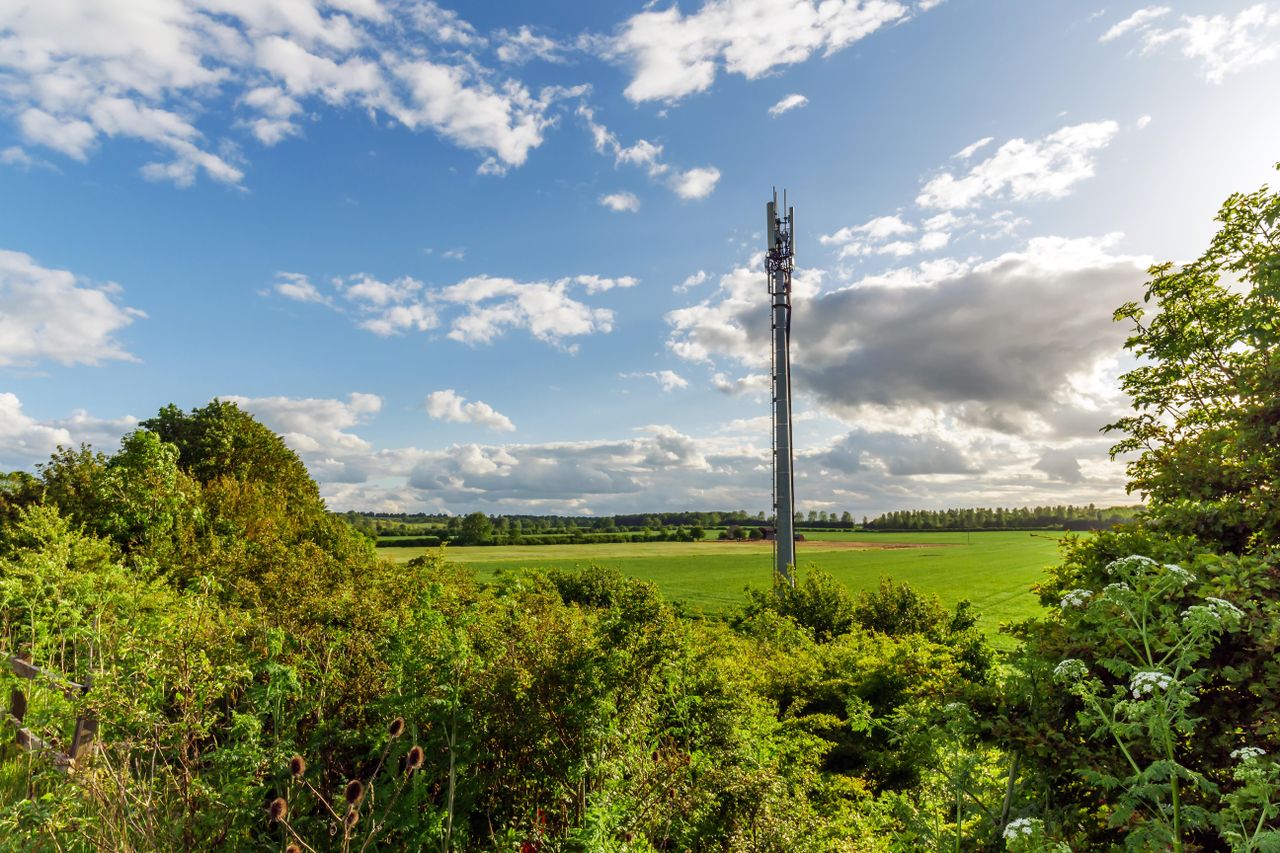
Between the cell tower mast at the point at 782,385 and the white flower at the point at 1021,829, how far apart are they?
58.8ft

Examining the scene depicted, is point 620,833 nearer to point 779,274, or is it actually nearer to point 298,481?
point 779,274

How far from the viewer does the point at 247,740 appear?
176 inches

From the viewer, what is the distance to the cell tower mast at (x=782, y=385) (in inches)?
883

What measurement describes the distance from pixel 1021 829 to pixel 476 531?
3621 inches

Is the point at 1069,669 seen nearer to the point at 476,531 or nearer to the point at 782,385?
the point at 782,385

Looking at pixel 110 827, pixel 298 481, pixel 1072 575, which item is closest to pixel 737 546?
pixel 298 481

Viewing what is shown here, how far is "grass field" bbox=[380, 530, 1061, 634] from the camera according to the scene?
4156 centimetres

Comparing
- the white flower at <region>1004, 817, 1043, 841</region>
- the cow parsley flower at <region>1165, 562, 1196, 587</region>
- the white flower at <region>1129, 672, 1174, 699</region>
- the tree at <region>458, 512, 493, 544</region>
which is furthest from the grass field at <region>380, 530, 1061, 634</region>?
→ the white flower at <region>1129, 672, 1174, 699</region>

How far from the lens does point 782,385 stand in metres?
23.3

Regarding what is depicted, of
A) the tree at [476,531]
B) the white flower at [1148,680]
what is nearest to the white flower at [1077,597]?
the white flower at [1148,680]

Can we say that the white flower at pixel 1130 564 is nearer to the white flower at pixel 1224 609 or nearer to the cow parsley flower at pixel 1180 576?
the cow parsley flower at pixel 1180 576

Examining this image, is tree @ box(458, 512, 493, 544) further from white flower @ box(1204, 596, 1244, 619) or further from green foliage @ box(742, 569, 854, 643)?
white flower @ box(1204, 596, 1244, 619)

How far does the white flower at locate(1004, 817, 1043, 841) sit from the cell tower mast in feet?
58.8

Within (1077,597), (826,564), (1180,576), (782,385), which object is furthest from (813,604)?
(826,564)
